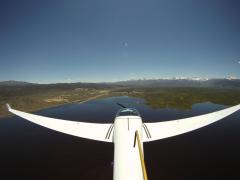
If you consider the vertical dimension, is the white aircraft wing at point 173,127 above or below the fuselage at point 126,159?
below

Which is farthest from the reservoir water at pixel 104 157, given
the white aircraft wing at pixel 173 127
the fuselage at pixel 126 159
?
the white aircraft wing at pixel 173 127

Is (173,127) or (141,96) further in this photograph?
(141,96)

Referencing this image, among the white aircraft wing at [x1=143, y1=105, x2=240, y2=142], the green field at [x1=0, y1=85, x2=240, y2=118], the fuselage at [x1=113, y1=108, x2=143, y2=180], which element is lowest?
the green field at [x1=0, y1=85, x2=240, y2=118]

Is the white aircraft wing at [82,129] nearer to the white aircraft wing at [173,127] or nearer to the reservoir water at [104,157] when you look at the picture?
the reservoir water at [104,157]

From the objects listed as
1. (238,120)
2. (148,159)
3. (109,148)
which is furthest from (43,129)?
(238,120)

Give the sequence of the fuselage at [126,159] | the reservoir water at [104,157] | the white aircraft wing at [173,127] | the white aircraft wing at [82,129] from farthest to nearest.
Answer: the reservoir water at [104,157] → the white aircraft wing at [82,129] → the white aircraft wing at [173,127] → the fuselage at [126,159]

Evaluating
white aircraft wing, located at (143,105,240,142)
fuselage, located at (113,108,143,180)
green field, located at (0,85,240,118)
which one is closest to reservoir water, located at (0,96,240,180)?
→ fuselage, located at (113,108,143,180)

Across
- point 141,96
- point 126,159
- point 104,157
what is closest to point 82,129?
point 104,157

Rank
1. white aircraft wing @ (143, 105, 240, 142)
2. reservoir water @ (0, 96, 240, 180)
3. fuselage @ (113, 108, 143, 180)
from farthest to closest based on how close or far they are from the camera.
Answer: reservoir water @ (0, 96, 240, 180) < white aircraft wing @ (143, 105, 240, 142) < fuselage @ (113, 108, 143, 180)

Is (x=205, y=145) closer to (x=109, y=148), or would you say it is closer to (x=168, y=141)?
(x=168, y=141)

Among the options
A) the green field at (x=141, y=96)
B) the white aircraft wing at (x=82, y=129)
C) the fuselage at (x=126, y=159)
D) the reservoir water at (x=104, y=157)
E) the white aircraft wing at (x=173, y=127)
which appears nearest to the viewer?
the fuselage at (x=126, y=159)

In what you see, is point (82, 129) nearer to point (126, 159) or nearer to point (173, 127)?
point (126, 159)

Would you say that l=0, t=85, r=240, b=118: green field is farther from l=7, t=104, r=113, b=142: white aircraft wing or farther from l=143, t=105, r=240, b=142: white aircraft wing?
l=7, t=104, r=113, b=142: white aircraft wing

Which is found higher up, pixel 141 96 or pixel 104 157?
pixel 104 157
